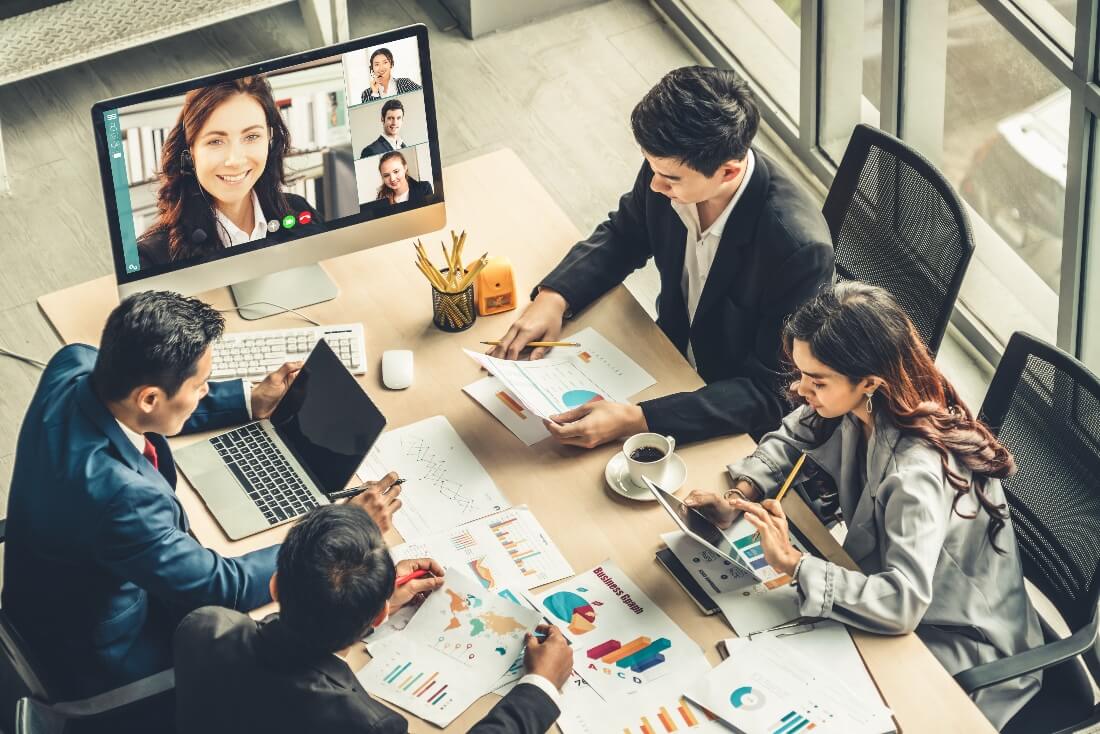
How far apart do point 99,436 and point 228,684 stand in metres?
0.56

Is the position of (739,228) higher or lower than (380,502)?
higher

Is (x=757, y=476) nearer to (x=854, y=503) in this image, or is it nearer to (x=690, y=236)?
(x=854, y=503)

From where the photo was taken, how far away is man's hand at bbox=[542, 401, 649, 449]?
8.77 feet

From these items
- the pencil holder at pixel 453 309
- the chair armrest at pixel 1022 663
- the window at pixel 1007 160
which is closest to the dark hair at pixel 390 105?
the pencil holder at pixel 453 309

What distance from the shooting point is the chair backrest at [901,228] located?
2.90 metres

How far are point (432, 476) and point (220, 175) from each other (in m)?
0.77

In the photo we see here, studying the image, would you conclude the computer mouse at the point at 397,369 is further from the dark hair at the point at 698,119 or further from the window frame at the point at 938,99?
the window frame at the point at 938,99

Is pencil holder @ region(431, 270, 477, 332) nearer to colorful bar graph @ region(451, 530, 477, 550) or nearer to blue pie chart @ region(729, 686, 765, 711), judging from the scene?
colorful bar graph @ region(451, 530, 477, 550)

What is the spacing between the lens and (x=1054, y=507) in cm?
256

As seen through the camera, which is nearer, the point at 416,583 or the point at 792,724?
the point at 792,724

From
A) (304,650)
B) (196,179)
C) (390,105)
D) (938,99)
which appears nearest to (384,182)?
(390,105)

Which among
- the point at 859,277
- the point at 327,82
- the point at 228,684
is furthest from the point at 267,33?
the point at 228,684

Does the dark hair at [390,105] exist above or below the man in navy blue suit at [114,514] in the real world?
above

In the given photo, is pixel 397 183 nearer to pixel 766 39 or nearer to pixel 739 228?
pixel 739 228
